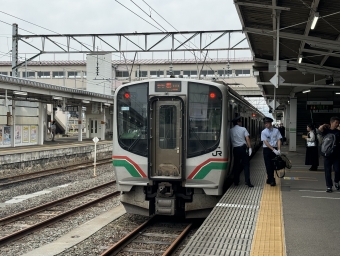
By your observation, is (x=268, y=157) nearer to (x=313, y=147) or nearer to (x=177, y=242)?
(x=177, y=242)

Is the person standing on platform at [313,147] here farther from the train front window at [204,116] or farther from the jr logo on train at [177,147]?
the train front window at [204,116]

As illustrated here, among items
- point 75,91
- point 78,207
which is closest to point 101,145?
point 75,91

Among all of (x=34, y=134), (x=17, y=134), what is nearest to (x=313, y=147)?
(x=17, y=134)

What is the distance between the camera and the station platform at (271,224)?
4.34 m

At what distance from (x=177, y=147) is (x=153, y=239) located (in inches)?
65.1

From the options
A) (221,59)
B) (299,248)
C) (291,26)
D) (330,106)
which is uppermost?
(221,59)

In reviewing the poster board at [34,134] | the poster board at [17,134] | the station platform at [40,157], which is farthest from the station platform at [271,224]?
the poster board at [34,134]

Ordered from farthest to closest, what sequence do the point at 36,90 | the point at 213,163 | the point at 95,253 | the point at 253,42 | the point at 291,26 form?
the point at 36,90 < the point at 253,42 < the point at 291,26 < the point at 213,163 < the point at 95,253

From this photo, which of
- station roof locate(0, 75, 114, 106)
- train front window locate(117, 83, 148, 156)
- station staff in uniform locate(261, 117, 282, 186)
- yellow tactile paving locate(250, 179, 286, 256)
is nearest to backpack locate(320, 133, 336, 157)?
station staff in uniform locate(261, 117, 282, 186)

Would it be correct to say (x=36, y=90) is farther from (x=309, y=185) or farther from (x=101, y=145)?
(x=309, y=185)

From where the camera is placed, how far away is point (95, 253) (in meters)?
6.14

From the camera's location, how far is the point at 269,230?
16.5ft

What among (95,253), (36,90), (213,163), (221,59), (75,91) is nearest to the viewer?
(95,253)

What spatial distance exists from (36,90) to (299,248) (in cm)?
1885
